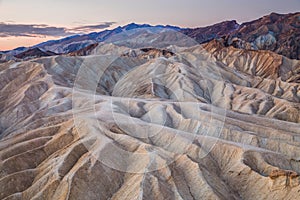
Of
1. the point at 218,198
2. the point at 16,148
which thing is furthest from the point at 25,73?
the point at 218,198

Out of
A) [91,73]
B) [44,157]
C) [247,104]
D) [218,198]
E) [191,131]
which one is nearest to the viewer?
[218,198]

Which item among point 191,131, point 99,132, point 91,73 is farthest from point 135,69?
point 99,132

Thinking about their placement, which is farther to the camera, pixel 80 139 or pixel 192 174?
pixel 80 139

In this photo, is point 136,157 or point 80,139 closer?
point 136,157

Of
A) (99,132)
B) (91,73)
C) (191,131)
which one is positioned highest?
(99,132)

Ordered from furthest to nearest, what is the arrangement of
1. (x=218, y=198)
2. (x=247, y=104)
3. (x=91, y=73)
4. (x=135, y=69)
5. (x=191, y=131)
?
(x=135, y=69)
(x=91, y=73)
(x=247, y=104)
(x=191, y=131)
(x=218, y=198)

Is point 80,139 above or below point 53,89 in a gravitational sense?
above

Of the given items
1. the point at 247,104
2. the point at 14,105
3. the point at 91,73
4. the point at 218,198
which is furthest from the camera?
the point at 91,73

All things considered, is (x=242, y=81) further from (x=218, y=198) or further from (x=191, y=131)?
(x=218, y=198)

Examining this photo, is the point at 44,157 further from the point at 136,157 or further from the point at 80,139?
the point at 136,157
